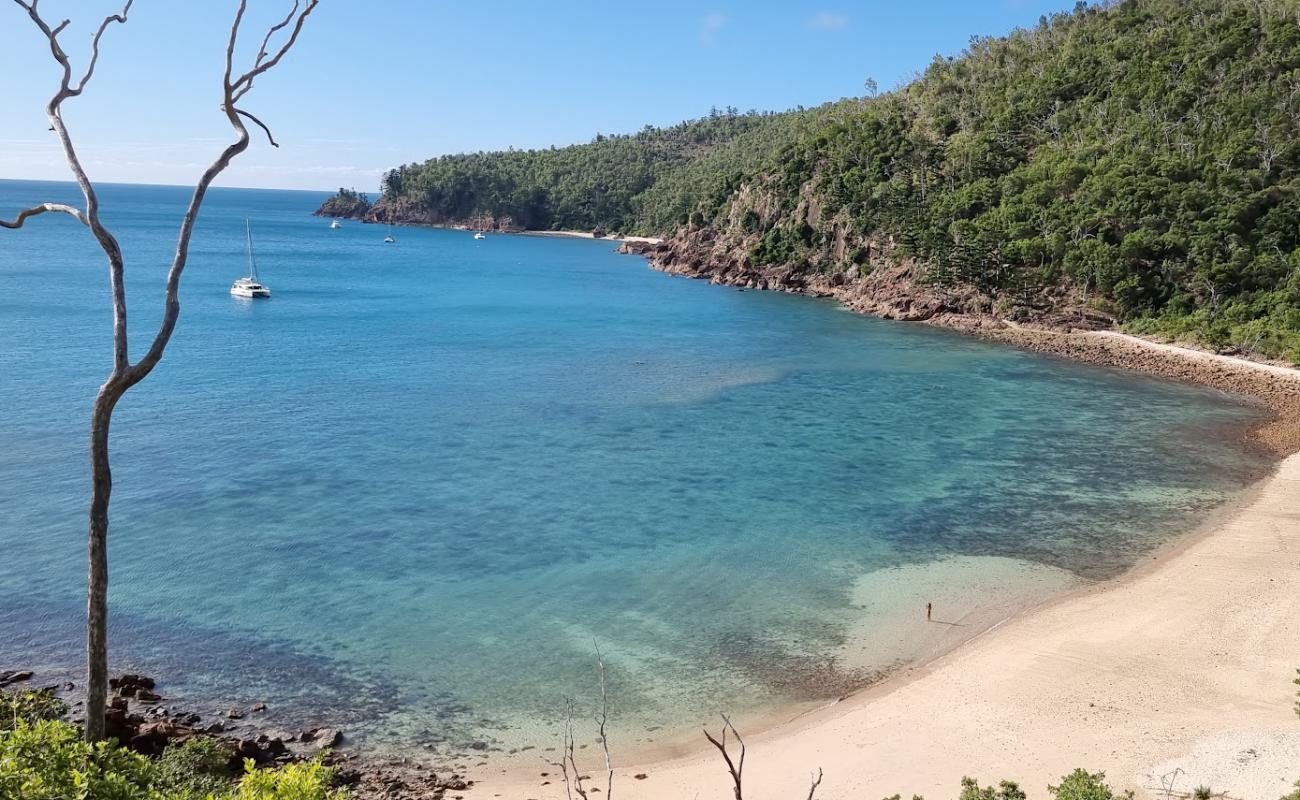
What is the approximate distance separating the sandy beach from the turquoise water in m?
1.46

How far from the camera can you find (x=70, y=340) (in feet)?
178

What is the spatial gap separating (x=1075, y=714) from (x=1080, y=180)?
62.0 meters

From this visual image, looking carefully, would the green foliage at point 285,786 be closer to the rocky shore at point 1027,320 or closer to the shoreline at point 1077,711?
the shoreline at point 1077,711

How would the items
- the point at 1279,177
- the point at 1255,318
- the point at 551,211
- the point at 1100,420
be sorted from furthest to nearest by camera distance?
the point at 551,211
the point at 1279,177
the point at 1255,318
the point at 1100,420

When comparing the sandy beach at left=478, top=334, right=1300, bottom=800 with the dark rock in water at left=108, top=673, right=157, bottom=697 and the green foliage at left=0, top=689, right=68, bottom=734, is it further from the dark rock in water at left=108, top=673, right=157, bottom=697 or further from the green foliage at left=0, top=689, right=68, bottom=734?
the dark rock in water at left=108, top=673, right=157, bottom=697

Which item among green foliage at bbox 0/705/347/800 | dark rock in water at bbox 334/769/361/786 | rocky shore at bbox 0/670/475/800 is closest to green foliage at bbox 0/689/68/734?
rocky shore at bbox 0/670/475/800

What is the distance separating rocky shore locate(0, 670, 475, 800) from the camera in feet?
47.3

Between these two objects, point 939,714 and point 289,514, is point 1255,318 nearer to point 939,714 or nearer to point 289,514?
point 939,714

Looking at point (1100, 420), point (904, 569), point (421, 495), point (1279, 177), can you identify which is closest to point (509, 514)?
point (421, 495)

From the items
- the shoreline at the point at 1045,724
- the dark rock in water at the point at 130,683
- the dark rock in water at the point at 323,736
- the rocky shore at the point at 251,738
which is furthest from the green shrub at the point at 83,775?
the dark rock in water at the point at 130,683

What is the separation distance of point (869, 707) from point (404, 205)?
633 ft

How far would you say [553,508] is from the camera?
2811 centimetres

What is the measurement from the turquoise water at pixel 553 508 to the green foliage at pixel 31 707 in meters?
2.29

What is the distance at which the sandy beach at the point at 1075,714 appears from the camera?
47.8 ft
